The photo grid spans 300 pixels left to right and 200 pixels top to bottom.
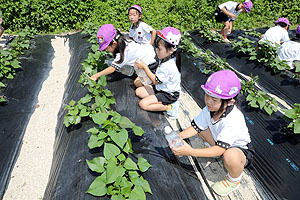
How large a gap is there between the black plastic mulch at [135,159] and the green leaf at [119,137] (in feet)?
0.98

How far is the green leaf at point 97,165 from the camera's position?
1.65m

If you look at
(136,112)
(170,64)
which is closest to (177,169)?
(136,112)

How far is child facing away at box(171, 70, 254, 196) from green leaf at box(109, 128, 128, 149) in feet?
1.54

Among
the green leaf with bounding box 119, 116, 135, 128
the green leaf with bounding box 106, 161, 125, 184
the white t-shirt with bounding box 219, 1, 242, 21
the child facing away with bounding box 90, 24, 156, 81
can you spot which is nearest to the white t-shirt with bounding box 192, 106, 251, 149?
the green leaf with bounding box 119, 116, 135, 128

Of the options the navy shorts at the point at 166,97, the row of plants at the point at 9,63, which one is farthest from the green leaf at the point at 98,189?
the row of plants at the point at 9,63

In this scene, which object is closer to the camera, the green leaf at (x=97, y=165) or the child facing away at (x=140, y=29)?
→ the green leaf at (x=97, y=165)

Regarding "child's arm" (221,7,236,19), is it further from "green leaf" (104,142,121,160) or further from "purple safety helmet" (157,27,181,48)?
"green leaf" (104,142,121,160)

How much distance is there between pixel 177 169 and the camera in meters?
2.04

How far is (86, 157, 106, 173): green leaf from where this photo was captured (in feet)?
5.41

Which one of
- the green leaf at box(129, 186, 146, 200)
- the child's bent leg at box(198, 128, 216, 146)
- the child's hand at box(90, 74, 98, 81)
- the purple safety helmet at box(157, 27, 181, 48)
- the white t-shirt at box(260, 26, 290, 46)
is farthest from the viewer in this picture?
the white t-shirt at box(260, 26, 290, 46)

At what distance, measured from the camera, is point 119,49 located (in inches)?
113

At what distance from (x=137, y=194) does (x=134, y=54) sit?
6.80ft

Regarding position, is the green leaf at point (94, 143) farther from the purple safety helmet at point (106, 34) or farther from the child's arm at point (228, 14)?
the child's arm at point (228, 14)

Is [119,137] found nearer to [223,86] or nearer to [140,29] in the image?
[223,86]
